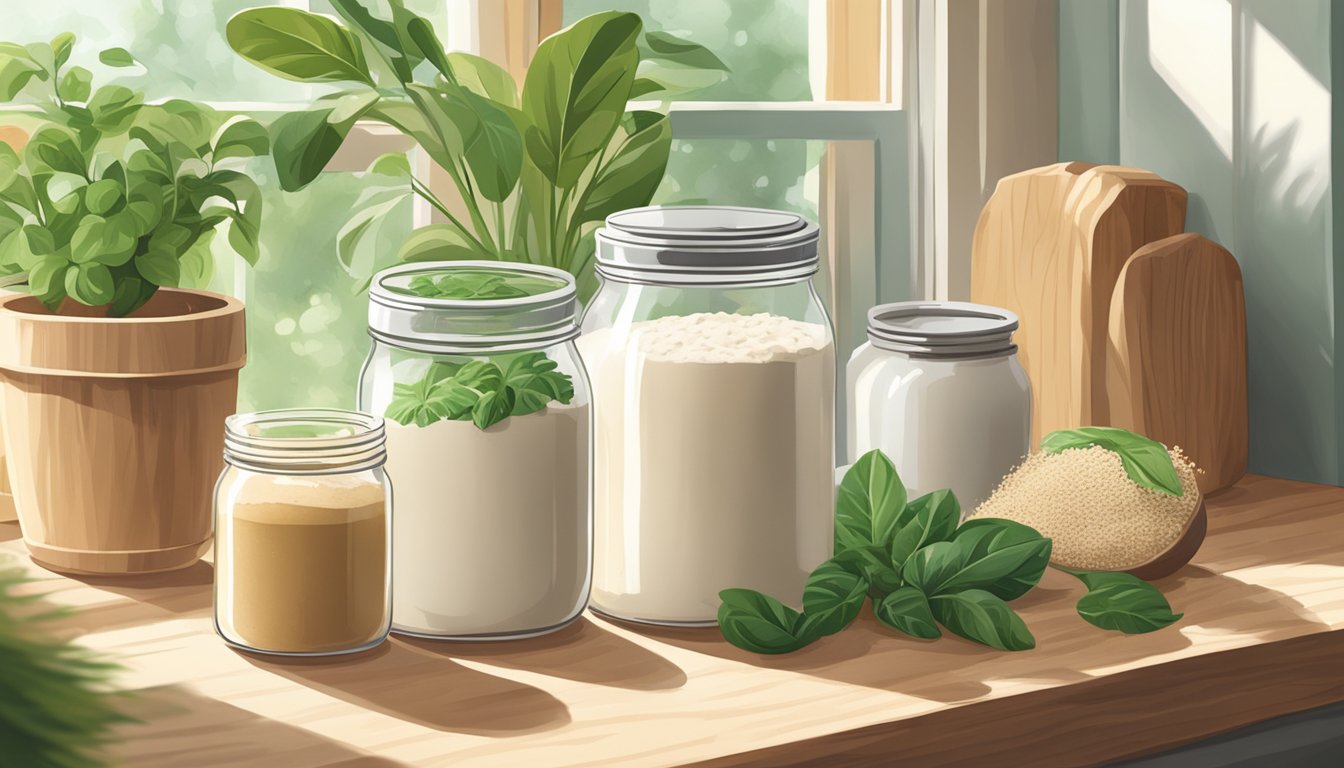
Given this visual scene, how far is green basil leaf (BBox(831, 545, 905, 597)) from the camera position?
0.92 metres

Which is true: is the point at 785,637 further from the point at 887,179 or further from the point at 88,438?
the point at 887,179

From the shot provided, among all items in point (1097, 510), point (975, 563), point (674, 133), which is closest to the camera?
point (975, 563)

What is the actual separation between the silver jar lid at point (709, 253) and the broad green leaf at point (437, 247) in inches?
7.6

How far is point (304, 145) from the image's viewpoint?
96 centimetres

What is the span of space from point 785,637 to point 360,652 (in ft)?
0.79

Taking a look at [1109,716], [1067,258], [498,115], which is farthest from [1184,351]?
[498,115]

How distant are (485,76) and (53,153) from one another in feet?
1.00

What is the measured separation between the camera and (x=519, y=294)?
94 centimetres

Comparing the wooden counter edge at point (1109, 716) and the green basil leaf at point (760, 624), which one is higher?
the green basil leaf at point (760, 624)

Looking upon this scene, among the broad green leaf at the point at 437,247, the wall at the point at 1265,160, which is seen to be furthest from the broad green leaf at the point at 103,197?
the wall at the point at 1265,160

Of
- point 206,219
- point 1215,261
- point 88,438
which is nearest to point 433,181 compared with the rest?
point 206,219

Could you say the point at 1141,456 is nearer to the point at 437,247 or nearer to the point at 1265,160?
the point at 1265,160

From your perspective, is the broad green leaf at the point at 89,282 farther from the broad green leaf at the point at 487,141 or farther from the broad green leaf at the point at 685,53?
the broad green leaf at the point at 685,53

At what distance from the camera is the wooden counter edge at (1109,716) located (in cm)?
74
